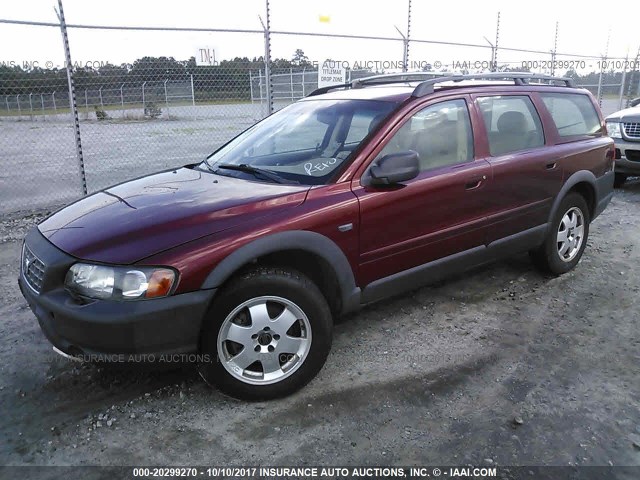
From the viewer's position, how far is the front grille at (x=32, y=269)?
9.17 feet

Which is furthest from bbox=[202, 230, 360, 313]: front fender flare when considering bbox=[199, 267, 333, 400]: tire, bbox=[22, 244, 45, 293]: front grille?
bbox=[22, 244, 45, 293]: front grille

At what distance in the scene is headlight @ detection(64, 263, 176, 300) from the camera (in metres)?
2.54

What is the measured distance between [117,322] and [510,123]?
3.30 m

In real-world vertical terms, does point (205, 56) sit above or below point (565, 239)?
above

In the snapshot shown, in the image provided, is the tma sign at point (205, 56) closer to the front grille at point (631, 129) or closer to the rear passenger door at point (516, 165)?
the rear passenger door at point (516, 165)

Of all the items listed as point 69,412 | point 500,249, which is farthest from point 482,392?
point 69,412

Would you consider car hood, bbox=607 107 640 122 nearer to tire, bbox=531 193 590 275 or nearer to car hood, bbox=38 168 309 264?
tire, bbox=531 193 590 275

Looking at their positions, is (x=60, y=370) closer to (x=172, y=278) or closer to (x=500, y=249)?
(x=172, y=278)

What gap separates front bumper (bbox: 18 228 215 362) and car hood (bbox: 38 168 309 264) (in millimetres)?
200

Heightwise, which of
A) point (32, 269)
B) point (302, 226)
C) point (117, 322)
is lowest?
point (117, 322)

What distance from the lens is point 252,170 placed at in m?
3.55

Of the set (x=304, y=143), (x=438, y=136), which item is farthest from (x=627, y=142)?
(x=304, y=143)

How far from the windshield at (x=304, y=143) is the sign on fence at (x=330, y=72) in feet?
15.9

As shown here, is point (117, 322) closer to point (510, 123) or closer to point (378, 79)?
point (378, 79)
